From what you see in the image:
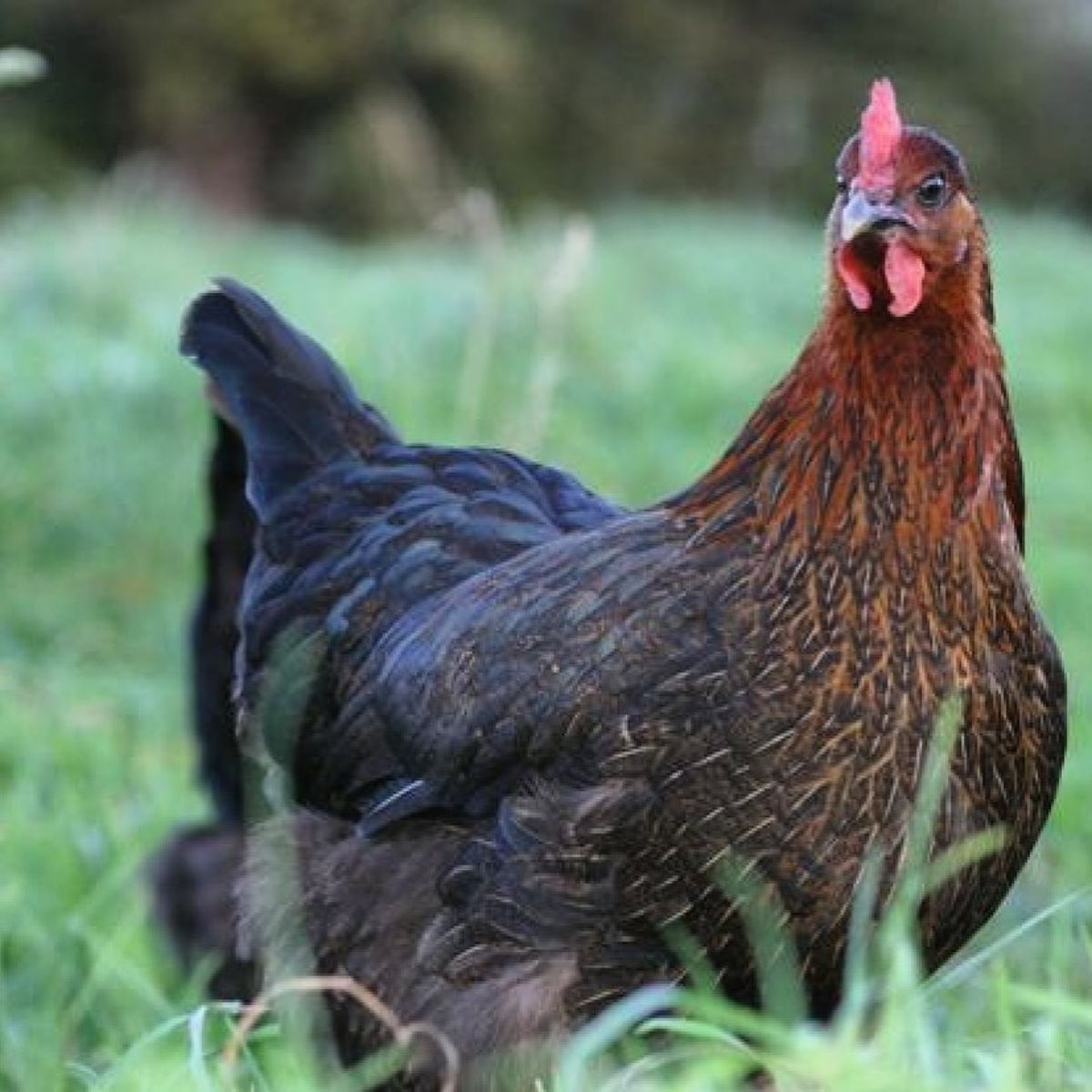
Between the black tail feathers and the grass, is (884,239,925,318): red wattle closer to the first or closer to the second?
the grass

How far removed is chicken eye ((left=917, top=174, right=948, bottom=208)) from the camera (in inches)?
127

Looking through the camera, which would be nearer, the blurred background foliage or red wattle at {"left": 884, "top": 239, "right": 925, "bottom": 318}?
red wattle at {"left": 884, "top": 239, "right": 925, "bottom": 318}

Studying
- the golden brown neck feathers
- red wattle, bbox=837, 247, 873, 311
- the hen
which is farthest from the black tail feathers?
red wattle, bbox=837, 247, 873, 311

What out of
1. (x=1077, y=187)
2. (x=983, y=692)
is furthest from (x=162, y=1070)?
(x=1077, y=187)

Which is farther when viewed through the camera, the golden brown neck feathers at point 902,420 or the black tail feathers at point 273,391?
the black tail feathers at point 273,391

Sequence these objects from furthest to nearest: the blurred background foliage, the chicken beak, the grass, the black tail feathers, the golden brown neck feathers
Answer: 1. the blurred background foliage
2. the black tail feathers
3. the golden brown neck feathers
4. the chicken beak
5. the grass

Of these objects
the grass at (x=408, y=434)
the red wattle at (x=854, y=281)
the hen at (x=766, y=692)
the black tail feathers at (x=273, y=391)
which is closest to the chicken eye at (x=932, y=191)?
the hen at (x=766, y=692)

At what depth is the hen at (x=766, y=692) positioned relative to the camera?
3195 millimetres

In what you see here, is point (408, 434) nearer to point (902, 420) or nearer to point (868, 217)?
point (902, 420)

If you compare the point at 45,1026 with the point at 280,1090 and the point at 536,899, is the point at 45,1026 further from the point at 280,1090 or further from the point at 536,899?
the point at 280,1090

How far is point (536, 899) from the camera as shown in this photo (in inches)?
131

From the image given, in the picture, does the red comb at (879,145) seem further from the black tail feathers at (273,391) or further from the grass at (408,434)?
the black tail feathers at (273,391)

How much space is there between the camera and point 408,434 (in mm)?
7684

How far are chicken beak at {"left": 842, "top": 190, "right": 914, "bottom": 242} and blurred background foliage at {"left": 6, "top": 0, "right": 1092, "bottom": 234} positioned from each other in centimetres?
1909
